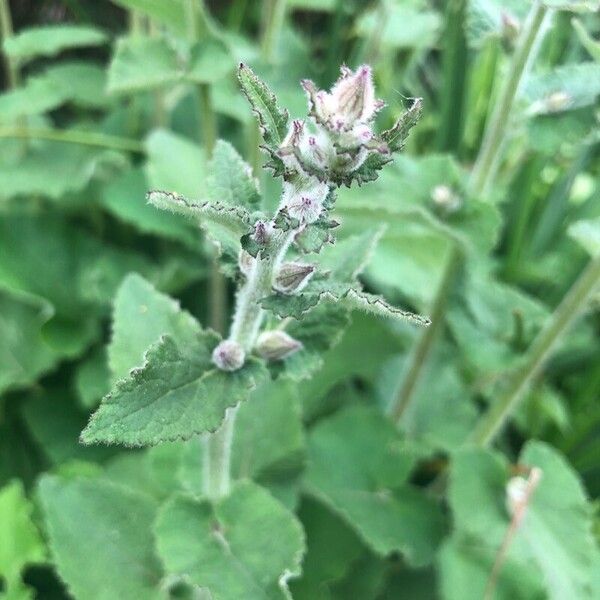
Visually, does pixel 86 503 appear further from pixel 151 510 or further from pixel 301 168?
pixel 301 168

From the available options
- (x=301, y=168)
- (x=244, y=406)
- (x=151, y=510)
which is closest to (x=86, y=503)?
(x=151, y=510)

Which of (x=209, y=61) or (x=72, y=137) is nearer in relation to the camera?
(x=209, y=61)

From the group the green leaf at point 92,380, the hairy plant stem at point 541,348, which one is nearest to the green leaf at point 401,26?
the hairy plant stem at point 541,348

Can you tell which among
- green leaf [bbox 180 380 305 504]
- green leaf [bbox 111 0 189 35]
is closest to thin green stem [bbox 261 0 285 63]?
green leaf [bbox 111 0 189 35]

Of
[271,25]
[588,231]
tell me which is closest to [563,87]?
[588,231]

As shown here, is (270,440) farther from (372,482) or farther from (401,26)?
(401,26)
